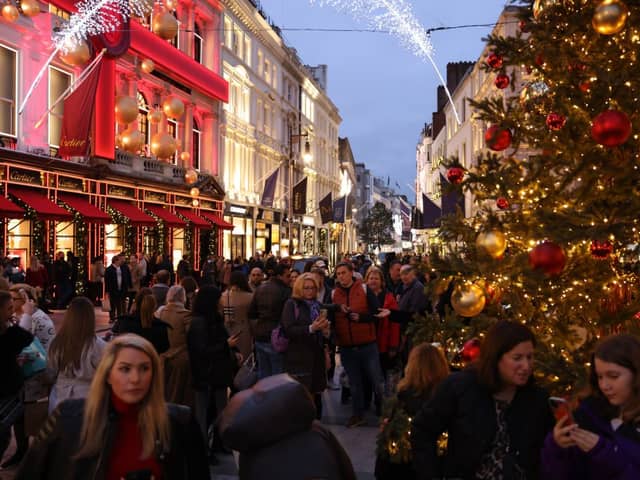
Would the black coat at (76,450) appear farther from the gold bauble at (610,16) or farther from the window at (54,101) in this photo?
the window at (54,101)

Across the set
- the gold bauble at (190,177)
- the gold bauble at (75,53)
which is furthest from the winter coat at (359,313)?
the gold bauble at (190,177)

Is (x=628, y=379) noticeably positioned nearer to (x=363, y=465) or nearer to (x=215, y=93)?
(x=363, y=465)

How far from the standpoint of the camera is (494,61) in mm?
5801

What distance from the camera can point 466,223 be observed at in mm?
5348

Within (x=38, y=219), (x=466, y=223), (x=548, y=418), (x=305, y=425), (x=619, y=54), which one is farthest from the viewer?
(x=38, y=219)

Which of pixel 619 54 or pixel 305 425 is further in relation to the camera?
pixel 619 54

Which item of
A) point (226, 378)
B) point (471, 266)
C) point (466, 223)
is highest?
point (466, 223)

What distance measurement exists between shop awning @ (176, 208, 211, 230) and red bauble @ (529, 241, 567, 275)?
2829 cm

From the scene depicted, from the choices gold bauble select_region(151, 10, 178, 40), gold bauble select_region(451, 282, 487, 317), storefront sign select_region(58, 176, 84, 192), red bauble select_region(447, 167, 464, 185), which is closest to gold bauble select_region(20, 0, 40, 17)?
gold bauble select_region(151, 10, 178, 40)

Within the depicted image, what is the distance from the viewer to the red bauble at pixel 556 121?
5027 millimetres

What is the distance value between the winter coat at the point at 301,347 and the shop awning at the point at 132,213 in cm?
1898

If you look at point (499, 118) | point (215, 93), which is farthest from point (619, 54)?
point (215, 93)

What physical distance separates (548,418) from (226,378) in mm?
4140

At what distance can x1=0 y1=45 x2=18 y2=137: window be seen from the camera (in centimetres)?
2003
